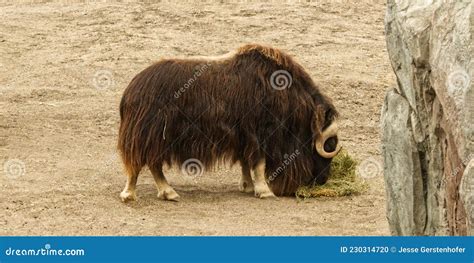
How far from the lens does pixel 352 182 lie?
892cm

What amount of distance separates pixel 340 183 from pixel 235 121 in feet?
3.41

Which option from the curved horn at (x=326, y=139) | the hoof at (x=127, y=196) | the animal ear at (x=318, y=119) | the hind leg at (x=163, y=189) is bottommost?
A: the hoof at (x=127, y=196)

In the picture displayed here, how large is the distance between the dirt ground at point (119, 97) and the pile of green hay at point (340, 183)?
11cm

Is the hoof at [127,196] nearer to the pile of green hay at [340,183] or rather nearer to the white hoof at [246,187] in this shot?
the white hoof at [246,187]

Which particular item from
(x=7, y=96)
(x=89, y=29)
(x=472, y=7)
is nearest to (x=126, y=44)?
(x=89, y=29)

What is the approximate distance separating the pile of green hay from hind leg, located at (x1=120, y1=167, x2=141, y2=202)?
4.11 feet

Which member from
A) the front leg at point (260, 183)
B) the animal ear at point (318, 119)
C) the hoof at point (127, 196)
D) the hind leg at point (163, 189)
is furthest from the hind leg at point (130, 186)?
the animal ear at point (318, 119)

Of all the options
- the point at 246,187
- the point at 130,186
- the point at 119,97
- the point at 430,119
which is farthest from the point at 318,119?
the point at 119,97

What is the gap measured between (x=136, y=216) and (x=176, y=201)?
67cm

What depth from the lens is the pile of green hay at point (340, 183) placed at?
343 inches

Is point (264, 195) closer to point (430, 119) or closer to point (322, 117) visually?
point (322, 117)

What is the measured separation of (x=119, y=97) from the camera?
472 inches

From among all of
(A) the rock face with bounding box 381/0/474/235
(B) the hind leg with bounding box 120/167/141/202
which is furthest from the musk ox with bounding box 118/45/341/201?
(A) the rock face with bounding box 381/0/474/235

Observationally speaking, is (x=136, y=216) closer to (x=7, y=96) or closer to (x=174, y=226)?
(x=174, y=226)
